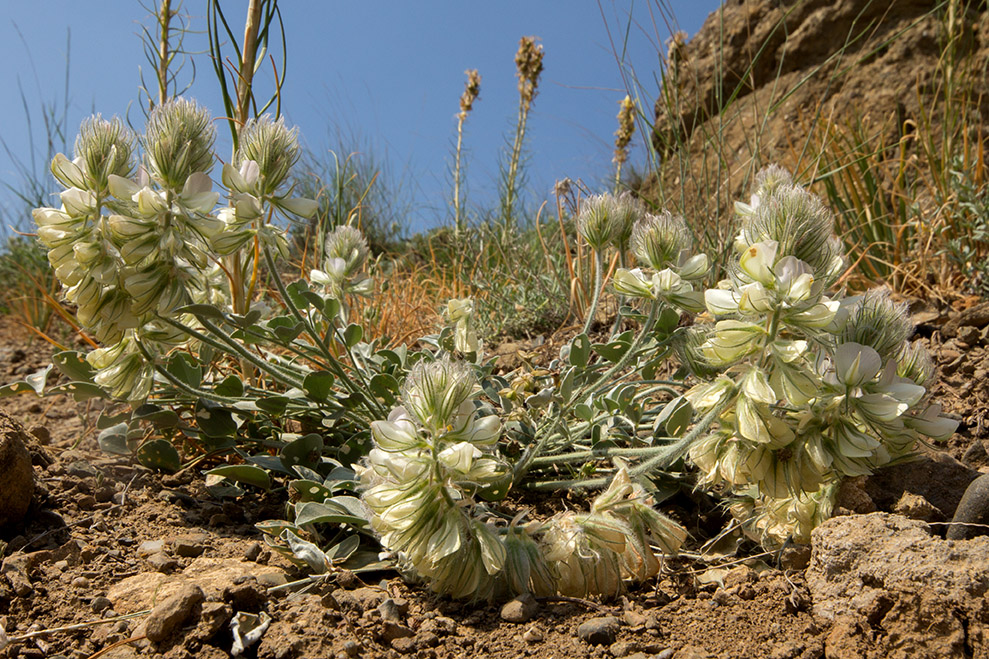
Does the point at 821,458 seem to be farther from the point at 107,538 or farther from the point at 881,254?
the point at 881,254

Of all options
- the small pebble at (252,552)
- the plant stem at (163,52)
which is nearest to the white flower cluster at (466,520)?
the small pebble at (252,552)

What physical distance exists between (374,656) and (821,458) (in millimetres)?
795

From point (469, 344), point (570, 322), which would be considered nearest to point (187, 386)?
point (469, 344)

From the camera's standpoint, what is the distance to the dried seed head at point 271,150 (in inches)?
56.1

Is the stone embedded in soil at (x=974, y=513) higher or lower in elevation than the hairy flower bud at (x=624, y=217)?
lower

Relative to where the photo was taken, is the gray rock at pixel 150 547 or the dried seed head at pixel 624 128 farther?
the dried seed head at pixel 624 128

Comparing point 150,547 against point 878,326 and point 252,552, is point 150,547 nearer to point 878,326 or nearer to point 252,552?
point 252,552

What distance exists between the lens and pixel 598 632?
116 centimetres

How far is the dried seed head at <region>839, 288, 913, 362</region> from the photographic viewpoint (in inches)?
48.7

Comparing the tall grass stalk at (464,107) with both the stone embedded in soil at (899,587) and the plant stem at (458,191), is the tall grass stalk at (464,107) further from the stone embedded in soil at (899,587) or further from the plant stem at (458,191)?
the stone embedded in soil at (899,587)

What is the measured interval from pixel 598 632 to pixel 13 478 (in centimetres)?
129

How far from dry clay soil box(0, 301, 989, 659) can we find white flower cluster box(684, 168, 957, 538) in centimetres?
17

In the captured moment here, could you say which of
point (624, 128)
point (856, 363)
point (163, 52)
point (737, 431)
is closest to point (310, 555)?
point (737, 431)

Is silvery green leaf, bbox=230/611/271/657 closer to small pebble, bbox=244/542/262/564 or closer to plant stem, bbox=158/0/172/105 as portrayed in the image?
small pebble, bbox=244/542/262/564
